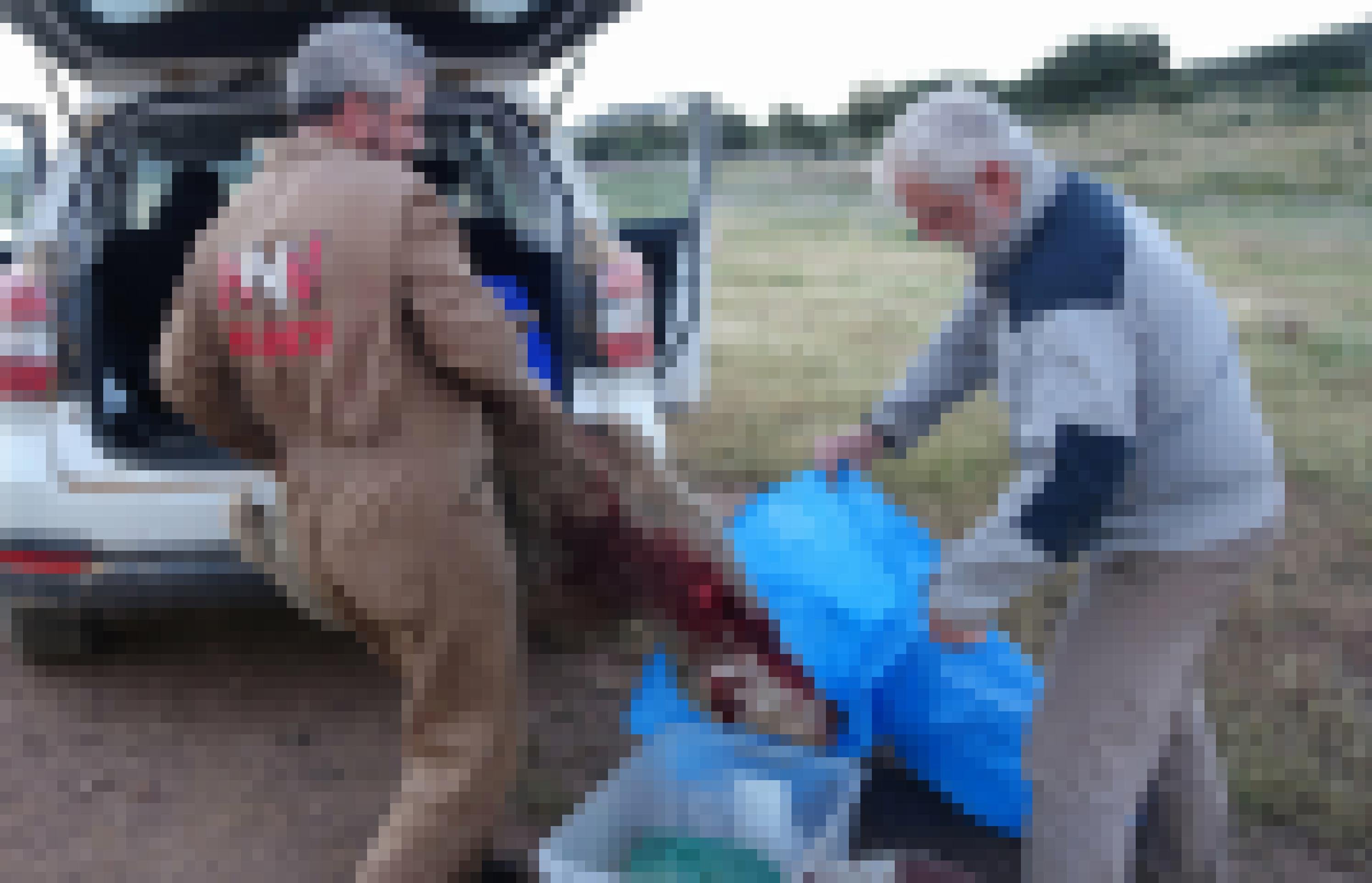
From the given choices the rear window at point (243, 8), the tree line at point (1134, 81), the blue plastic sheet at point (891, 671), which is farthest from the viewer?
the tree line at point (1134, 81)

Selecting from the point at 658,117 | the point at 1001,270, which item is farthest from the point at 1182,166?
the point at 1001,270

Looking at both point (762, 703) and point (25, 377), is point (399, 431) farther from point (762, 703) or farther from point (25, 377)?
point (25, 377)

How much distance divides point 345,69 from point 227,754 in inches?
77.8

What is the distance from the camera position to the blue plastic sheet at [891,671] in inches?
96.6

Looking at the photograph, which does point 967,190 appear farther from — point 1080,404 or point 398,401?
point 398,401

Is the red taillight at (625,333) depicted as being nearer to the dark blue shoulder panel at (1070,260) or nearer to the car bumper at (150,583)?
the car bumper at (150,583)

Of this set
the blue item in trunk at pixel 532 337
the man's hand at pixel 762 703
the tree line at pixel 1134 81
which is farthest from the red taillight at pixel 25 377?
the tree line at pixel 1134 81

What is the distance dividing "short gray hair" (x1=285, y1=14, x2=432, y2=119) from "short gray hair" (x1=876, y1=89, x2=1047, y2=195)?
83 cm

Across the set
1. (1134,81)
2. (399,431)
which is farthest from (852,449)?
(1134,81)

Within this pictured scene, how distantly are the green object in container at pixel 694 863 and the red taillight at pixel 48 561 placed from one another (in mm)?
1505

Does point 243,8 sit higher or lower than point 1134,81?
lower

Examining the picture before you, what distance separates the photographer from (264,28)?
3.57 metres

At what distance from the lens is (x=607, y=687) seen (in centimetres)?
340

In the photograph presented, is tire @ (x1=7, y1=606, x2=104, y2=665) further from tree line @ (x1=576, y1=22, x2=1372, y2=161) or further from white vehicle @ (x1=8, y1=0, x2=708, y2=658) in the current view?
tree line @ (x1=576, y1=22, x2=1372, y2=161)
